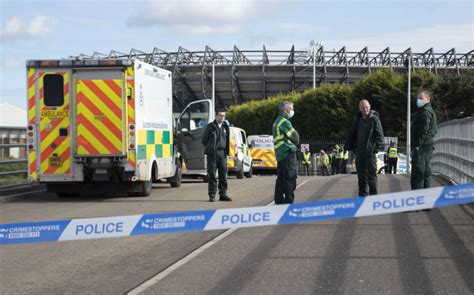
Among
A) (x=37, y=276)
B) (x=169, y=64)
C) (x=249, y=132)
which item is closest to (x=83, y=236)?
(x=37, y=276)

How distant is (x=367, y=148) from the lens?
10.9m

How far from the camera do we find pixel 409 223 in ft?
31.1

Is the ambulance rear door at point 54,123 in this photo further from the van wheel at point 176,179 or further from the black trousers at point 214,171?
the van wheel at point 176,179

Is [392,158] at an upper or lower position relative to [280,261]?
upper

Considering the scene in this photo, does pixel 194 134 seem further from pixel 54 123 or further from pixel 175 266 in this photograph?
pixel 175 266

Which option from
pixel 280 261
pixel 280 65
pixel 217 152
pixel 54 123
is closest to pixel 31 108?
pixel 54 123

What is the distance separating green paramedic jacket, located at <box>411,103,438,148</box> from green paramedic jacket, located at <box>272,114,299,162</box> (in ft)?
6.20

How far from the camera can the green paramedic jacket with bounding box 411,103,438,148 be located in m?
10.3

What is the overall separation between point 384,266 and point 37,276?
3.56m

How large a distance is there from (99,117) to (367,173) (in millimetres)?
6113

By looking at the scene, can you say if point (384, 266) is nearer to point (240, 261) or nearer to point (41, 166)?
point (240, 261)

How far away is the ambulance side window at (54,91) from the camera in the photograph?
557 inches

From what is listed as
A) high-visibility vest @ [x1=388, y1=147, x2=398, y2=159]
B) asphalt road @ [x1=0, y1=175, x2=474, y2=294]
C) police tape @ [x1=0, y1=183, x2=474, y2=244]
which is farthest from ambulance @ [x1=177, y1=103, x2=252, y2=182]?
police tape @ [x1=0, y1=183, x2=474, y2=244]

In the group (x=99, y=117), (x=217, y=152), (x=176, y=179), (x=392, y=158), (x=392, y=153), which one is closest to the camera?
(x=217, y=152)
